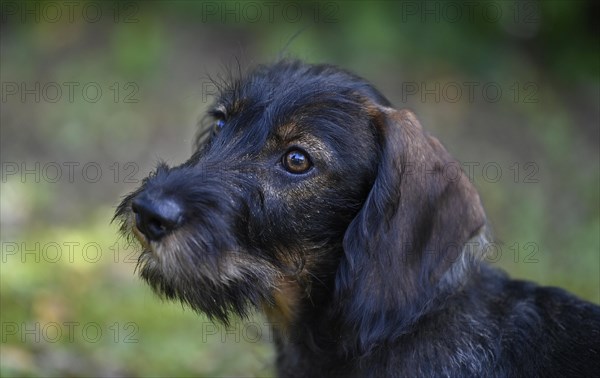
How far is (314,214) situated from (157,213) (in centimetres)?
79

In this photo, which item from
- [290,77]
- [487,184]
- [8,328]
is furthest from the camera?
[487,184]

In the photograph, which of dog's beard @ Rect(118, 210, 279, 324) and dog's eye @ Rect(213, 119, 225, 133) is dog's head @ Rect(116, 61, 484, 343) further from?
dog's eye @ Rect(213, 119, 225, 133)

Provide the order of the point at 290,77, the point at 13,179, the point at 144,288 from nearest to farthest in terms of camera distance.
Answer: the point at 290,77, the point at 144,288, the point at 13,179

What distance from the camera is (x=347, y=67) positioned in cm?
883

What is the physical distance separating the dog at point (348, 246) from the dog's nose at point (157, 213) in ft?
0.05

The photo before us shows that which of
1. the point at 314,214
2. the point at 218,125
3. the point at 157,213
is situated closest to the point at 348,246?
the point at 314,214

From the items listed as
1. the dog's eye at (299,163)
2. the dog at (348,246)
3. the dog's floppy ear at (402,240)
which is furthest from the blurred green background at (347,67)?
the dog's eye at (299,163)

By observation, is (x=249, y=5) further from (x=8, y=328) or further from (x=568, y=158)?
(x=8, y=328)

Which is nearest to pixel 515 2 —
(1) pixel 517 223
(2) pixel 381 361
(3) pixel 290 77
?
(1) pixel 517 223

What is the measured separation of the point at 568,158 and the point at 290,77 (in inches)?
226

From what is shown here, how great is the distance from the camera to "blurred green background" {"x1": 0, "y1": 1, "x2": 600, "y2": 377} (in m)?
8.46

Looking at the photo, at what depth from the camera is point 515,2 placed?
8.98 meters

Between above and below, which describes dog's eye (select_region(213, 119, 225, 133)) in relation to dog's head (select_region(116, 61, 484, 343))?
above

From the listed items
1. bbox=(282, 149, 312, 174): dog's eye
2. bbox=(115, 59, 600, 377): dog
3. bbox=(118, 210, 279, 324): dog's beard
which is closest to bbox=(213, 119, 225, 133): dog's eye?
bbox=(115, 59, 600, 377): dog
